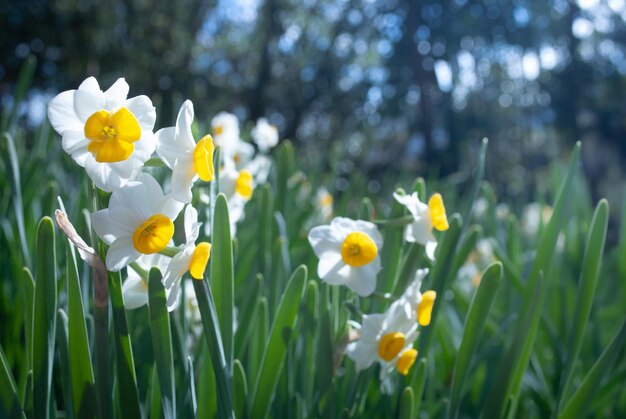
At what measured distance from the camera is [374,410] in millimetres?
667

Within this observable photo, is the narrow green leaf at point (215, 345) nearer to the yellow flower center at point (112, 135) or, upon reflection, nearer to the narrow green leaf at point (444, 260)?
the yellow flower center at point (112, 135)

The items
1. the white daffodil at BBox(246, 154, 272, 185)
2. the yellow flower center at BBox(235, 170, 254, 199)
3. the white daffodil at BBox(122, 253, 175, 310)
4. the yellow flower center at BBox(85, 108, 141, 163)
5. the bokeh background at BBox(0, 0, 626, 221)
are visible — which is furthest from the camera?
the bokeh background at BBox(0, 0, 626, 221)

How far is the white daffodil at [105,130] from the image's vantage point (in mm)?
398

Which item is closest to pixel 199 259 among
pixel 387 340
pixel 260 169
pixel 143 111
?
pixel 143 111

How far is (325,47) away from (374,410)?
1266cm

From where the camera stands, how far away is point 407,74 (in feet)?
38.5

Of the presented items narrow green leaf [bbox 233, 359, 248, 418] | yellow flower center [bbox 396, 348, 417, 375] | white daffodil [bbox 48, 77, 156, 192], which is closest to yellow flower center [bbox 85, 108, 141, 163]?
white daffodil [bbox 48, 77, 156, 192]

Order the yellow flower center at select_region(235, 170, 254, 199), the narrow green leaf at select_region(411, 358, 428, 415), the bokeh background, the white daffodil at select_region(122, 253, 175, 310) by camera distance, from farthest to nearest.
→ the bokeh background < the yellow flower center at select_region(235, 170, 254, 199) < the narrow green leaf at select_region(411, 358, 428, 415) < the white daffodil at select_region(122, 253, 175, 310)

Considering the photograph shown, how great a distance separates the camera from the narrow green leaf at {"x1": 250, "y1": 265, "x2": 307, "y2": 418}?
0.54 meters

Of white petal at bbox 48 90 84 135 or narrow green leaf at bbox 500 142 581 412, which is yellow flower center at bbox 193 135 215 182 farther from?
narrow green leaf at bbox 500 142 581 412

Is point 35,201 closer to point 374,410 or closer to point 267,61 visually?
point 374,410

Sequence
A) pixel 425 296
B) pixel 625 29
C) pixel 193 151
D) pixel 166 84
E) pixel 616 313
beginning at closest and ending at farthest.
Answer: pixel 193 151 < pixel 425 296 < pixel 616 313 < pixel 166 84 < pixel 625 29

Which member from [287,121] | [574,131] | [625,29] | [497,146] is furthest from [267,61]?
[625,29]

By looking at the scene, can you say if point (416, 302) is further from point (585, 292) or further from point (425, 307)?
point (585, 292)
